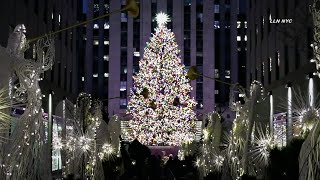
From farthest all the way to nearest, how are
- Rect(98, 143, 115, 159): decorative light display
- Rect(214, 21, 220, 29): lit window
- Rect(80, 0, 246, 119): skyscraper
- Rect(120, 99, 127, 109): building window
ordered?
Rect(214, 21, 220, 29): lit window → Rect(80, 0, 246, 119): skyscraper → Rect(120, 99, 127, 109): building window → Rect(98, 143, 115, 159): decorative light display

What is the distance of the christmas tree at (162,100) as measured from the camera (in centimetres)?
A: 4603

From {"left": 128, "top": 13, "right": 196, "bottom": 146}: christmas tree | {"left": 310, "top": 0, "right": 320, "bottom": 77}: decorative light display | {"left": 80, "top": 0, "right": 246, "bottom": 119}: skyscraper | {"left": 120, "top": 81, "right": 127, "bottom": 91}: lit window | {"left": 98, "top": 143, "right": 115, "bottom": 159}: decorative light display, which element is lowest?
{"left": 98, "top": 143, "right": 115, "bottom": 159}: decorative light display

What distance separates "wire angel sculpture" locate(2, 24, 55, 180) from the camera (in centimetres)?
931

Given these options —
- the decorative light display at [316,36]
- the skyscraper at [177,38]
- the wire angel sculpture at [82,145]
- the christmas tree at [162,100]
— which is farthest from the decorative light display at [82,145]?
the skyscraper at [177,38]

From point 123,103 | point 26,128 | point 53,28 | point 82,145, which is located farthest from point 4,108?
point 123,103

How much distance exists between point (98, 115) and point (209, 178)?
5274 millimetres

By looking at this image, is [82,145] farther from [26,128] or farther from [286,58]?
[286,58]

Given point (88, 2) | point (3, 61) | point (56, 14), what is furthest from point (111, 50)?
point (3, 61)

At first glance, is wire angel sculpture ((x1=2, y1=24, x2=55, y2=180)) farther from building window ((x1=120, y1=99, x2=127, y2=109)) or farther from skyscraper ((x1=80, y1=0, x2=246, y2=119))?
building window ((x1=120, y1=99, x2=127, y2=109))

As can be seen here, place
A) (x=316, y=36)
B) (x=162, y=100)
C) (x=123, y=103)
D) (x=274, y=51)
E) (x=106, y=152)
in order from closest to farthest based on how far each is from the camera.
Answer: (x=316, y=36)
(x=106, y=152)
(x=274, y=51)
(x=162, y=100)
(x=123, y=103)

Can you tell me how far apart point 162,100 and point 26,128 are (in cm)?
3644

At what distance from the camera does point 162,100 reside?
151ft

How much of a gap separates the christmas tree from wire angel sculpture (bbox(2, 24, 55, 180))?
35.0 m

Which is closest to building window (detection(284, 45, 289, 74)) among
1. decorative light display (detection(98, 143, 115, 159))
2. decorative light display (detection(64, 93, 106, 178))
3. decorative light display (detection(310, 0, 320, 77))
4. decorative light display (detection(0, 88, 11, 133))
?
decorative light display (detection(98, 143, 115, 159))
